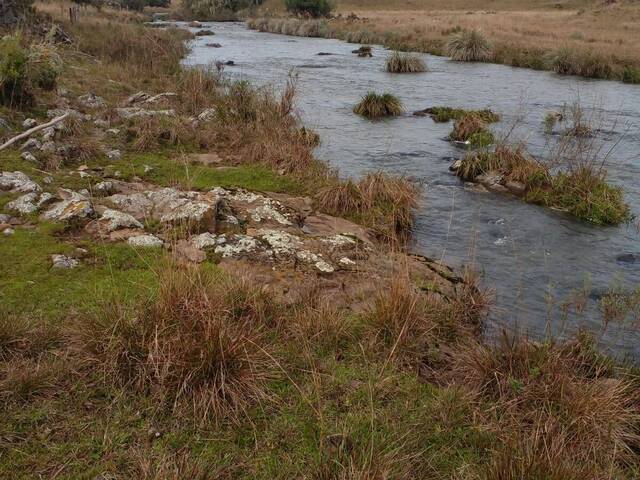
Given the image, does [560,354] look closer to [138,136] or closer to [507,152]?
[507,152]

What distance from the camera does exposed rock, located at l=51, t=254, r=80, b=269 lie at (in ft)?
19.5

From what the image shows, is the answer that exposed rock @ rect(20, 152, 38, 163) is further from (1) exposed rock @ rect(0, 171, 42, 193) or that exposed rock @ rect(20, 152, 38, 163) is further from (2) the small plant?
(2) the small plant

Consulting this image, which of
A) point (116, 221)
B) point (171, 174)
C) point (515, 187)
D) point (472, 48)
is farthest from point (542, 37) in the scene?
point (116, 221)

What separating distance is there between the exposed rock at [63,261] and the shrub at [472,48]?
1215 inches

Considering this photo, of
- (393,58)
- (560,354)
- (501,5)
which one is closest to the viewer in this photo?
(560,354)

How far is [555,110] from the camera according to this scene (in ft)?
60.4

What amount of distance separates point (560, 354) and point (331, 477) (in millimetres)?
2584

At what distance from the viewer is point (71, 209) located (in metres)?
7.09

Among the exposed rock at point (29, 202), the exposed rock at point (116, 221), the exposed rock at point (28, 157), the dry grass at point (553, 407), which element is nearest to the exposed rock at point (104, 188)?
the exposed rock at point (29, 202)

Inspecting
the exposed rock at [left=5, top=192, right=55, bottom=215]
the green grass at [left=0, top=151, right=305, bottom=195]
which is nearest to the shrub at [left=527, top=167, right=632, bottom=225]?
the green grass at [left=0, top=151, right=305, bottom=195]

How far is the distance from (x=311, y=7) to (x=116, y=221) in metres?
66.2

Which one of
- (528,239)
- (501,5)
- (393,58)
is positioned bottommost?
(528,239)

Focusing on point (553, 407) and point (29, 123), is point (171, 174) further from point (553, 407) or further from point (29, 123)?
point (553, 407)

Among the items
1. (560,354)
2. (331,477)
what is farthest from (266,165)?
(331,477)
